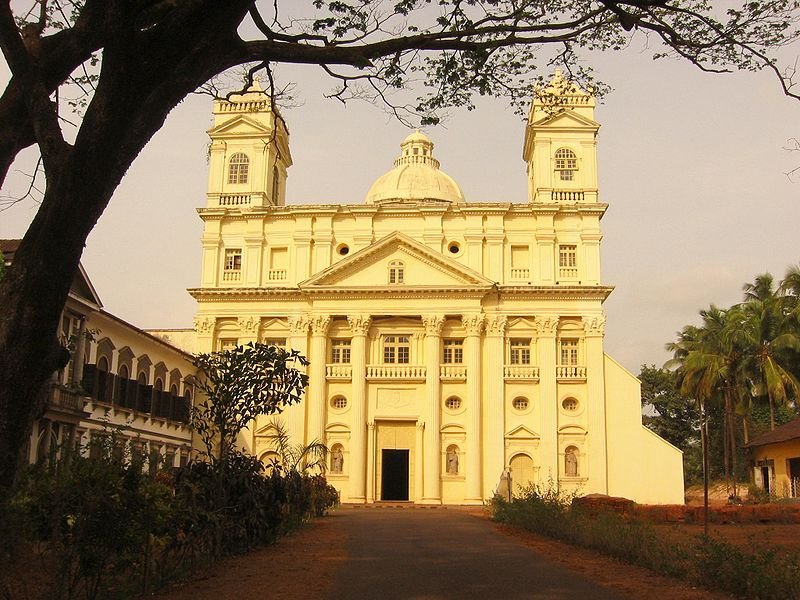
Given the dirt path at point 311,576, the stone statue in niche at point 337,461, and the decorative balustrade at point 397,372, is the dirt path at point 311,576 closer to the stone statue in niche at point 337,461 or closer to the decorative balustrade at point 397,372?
the stone statue in niche at point 337,461

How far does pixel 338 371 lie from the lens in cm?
4212

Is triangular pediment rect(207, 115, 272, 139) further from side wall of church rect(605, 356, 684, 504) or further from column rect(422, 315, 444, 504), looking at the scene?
side wall of church rect(605, 356, 684, 504)

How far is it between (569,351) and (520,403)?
350 centimetres

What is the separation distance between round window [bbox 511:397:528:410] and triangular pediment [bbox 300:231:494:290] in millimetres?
5618

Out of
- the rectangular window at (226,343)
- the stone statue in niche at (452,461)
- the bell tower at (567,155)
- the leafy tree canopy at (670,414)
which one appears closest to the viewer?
the stone statue in niche at (452,461)

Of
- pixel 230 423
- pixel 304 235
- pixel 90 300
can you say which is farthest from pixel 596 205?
pixel 230 423

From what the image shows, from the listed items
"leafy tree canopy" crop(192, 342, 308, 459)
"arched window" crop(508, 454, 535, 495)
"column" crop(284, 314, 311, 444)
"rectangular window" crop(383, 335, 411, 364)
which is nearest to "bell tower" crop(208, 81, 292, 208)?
"column" crop(284, 314, 311, 444)

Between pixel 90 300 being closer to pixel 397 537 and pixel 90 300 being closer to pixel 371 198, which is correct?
pixel 397 537

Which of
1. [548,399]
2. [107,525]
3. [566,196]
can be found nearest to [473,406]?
[548,399]

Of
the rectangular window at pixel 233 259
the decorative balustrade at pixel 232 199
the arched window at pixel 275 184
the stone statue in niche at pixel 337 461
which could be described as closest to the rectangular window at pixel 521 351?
the stone statue in niche at pixel 337 461

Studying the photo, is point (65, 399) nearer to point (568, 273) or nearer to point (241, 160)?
point (241, 160)

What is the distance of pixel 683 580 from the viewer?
11125mm

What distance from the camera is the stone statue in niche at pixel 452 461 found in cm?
4069

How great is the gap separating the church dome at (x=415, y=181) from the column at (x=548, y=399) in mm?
10458
